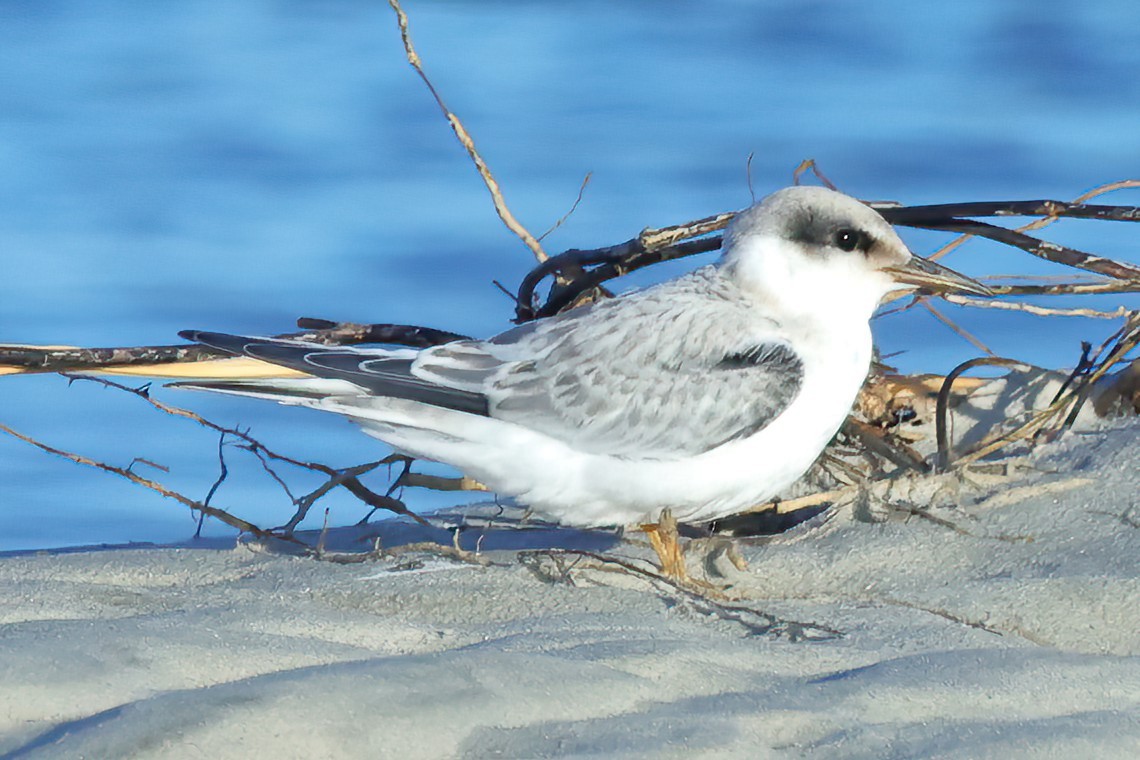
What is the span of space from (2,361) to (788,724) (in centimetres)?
317

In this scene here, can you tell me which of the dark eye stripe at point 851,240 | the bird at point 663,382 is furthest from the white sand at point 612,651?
the dark eye stripe at point 851,240

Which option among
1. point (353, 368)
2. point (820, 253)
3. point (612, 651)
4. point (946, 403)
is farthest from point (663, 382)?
point (946, 403)

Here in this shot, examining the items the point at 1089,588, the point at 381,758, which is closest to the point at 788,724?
the point at 381,758

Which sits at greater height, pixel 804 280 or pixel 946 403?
pixel 804 280

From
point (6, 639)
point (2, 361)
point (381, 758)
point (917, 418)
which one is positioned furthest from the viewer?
point (917, 418)

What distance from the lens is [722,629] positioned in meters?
3.41

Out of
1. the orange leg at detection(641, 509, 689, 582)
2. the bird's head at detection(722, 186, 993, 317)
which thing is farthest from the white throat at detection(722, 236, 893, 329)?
the orange leg at detection(641, 509, 689, 582)

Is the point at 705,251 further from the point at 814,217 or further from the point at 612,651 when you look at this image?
the point at 612,651

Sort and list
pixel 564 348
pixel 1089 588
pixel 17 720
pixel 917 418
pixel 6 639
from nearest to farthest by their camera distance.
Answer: pixel 17 720 → pixel 6 639 → pixel 1089 588 → pixel 564 348 → pixel 917 418

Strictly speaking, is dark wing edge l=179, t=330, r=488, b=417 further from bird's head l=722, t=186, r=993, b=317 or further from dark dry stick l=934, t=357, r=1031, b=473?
dark dry stick l=934, t=357, r=1031, b=473

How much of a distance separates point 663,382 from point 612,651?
3.53 ft

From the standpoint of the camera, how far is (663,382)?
389cm

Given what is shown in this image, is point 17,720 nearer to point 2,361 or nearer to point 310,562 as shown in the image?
point 310,562

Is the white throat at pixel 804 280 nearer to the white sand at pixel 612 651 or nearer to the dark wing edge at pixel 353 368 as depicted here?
the white sand at pixel 612 651
